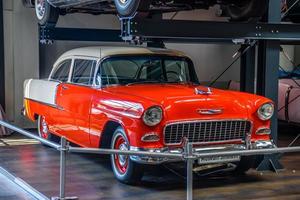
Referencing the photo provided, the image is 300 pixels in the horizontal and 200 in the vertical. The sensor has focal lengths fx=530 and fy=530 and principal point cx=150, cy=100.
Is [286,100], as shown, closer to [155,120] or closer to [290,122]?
[290,122]

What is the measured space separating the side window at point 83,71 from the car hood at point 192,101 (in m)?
0.56

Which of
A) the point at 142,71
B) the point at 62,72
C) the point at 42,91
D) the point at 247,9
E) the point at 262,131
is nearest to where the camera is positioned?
the point at 262,131

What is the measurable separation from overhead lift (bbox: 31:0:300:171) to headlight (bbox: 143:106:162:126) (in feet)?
3.10

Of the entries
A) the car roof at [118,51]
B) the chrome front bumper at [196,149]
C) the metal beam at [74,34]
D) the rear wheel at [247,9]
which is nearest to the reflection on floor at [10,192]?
the chrome front bumper at [196,149]

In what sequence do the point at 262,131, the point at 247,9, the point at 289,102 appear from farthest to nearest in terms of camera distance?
1. the point at 289,102
2. the point at 247,9
3. the point at 262,131

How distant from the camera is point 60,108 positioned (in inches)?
314

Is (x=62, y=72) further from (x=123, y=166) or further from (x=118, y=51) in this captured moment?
(x=123, y=166)

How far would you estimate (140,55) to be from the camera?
7.52 m

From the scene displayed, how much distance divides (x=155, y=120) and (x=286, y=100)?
539 cm

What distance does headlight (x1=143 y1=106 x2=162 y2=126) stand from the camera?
6.09 metres

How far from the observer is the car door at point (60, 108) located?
7.88 m

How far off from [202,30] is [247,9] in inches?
43.5

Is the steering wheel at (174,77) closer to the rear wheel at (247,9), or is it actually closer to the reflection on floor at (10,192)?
the rear wheel at (247,9)

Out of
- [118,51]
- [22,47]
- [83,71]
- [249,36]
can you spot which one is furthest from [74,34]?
[249,36]
